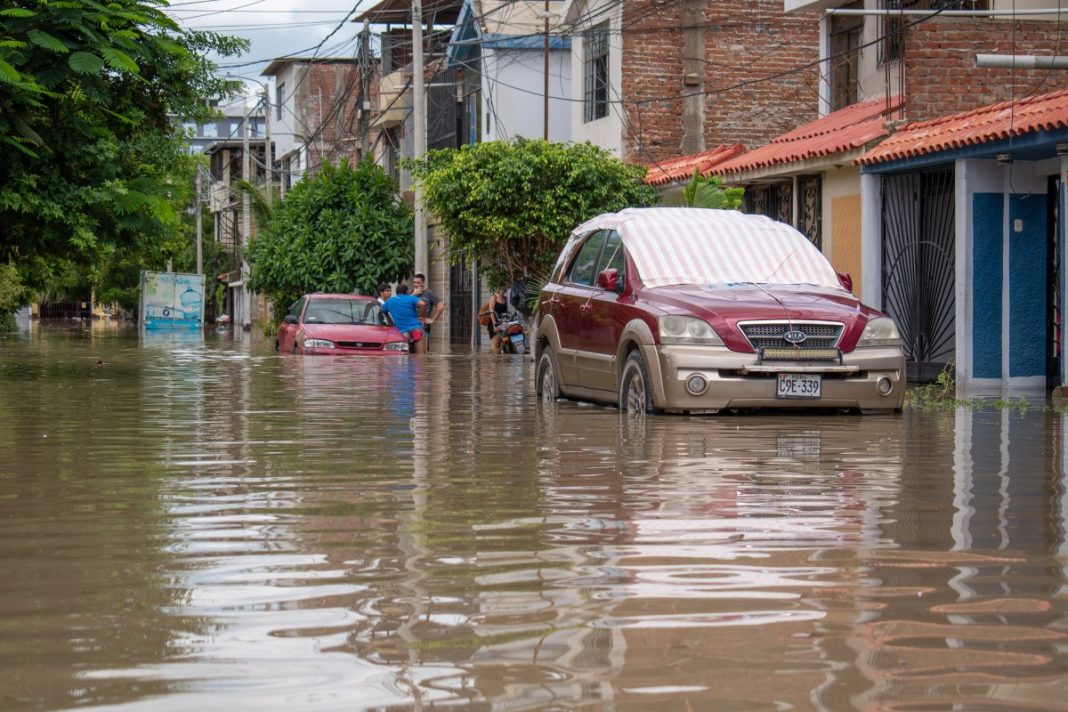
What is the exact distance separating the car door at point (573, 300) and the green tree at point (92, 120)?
233 inches

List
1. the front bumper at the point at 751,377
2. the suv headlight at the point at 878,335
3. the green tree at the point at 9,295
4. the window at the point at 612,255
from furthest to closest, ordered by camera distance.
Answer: the green tree at the point at 9,295
the window at the point at 612,255
the suv headlight at the point at 878,335
the front bumper at the point at 751,377

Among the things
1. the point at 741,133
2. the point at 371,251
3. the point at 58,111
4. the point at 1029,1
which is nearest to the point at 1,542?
the point at 58,111

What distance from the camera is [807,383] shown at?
44.3 ft

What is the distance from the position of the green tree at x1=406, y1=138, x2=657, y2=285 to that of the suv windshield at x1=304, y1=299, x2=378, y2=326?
254 centimetres

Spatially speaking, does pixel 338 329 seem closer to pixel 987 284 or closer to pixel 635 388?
pixel 987 284

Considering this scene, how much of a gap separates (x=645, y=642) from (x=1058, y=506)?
149 inches

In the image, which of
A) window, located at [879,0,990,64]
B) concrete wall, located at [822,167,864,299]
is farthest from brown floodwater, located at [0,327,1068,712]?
window, located at [879,0,990,64]

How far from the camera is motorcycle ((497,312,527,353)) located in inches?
1284

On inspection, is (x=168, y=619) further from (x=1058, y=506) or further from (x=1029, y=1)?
(x=1029, y=1)

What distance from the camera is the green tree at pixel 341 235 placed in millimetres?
42875

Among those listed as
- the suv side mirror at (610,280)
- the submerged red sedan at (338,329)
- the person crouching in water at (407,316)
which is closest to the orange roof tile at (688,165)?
the person crouching in water at (407,316)

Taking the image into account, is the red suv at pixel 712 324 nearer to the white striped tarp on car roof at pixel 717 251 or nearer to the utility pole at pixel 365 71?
the white striped tarp on car roof at pixel 717 251

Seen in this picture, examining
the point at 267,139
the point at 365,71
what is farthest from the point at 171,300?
the point at 365,71

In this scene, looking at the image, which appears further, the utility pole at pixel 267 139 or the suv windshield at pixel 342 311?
the utility pole at pixel 267 139
